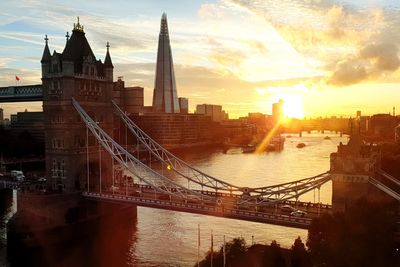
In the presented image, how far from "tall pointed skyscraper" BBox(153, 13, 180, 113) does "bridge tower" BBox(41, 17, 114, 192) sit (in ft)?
444

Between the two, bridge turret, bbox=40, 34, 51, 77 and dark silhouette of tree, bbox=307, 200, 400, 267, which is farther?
bridge turret, bbox=40, 34, 51, 77

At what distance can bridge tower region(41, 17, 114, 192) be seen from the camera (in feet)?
157

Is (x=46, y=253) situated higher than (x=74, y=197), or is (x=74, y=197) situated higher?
(x=74, y=197)

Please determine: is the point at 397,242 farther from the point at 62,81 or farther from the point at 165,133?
the point at 165,133

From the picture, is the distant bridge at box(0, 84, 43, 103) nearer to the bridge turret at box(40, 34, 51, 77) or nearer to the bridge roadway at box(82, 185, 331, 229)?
the bridge turret at box(40, 34, 51, 77)

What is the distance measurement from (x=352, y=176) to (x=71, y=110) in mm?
29088

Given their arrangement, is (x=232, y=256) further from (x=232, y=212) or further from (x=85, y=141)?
(x=85, y=141)

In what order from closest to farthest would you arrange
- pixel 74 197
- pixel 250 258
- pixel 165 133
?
pixel 250 258 → pixel 74 197 → pixel 165 133

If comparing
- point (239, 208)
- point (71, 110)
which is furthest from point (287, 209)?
point (71, 110)

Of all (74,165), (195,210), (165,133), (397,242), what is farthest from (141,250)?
(165,133)

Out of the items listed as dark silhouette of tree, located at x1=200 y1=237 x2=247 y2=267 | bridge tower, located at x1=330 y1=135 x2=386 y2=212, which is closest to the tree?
dark silhouette of tree, located at x1=200 y1=237 x2=247 y2=267

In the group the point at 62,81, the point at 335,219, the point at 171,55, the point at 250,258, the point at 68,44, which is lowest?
the point at 250,258

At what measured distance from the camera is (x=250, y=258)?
3027cm

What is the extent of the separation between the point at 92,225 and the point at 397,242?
29953 mm
